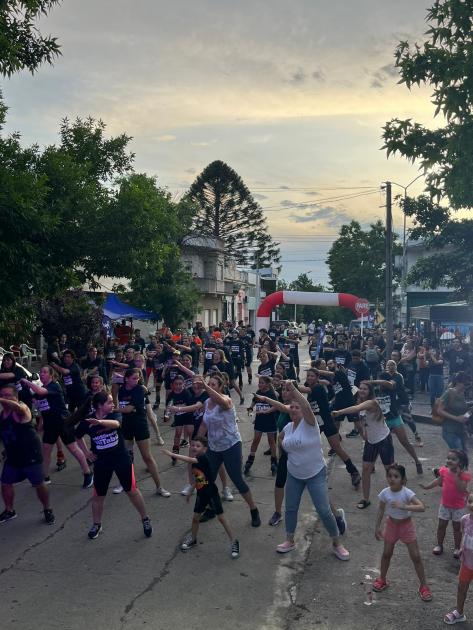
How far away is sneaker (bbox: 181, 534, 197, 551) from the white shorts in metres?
2.57

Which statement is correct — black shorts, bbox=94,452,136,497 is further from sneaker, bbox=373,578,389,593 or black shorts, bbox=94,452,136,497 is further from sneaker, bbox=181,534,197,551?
sneaker, bbox=373,578,389,593

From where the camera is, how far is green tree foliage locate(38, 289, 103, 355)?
21328mm

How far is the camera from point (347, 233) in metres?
59.4

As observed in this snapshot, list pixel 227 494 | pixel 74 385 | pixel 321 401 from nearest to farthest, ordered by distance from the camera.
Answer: pixel 227 494 < pixel 321 401 < pixel 74 385

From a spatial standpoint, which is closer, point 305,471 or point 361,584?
point 361,584

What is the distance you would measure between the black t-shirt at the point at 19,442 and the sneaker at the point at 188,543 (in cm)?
198

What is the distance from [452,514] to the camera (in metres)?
6.18

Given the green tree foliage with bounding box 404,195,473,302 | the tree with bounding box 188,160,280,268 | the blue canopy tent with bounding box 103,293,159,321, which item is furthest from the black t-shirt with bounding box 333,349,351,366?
the tree with bounding box 188,160,280,268

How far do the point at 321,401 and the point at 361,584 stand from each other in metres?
3.11

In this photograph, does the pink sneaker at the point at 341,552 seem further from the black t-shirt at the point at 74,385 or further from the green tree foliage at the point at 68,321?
the green tree foliage at the point at 68,321

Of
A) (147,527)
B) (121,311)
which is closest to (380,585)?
Answer: (147,527)

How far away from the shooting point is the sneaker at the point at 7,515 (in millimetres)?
7239

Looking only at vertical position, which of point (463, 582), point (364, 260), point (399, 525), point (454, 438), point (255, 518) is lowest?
point (255, 518)

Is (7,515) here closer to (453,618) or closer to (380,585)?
(380,585)
